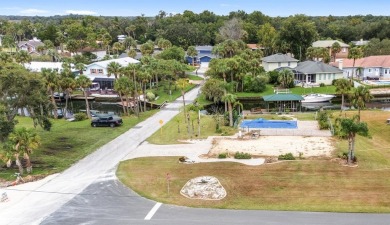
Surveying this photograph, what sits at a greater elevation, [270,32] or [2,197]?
[270,32]

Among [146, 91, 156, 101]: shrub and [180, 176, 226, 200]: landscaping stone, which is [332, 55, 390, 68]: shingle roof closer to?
[146, 91, 156, 101]: shrub

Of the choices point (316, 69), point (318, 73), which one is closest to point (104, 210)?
point (318, 73)

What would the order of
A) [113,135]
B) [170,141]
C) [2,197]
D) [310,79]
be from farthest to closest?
[310,79] < [113,135] < [170,141] < [2,197]

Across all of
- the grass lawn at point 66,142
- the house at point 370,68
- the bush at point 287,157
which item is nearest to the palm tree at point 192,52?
the house at point 370,68

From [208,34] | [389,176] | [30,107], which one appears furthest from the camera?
[208,34]

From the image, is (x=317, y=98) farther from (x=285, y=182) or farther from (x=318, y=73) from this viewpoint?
(x=285, y=182)

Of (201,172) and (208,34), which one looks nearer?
(201,172)

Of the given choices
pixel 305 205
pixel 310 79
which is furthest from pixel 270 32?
pixel 305 205

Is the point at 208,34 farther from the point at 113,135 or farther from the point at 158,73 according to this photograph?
the point at 113,135
